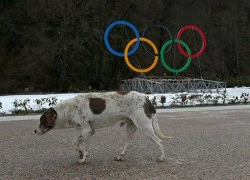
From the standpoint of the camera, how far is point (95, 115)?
687cm

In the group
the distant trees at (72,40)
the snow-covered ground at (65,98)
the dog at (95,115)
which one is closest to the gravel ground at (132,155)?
the dog at (95,115)

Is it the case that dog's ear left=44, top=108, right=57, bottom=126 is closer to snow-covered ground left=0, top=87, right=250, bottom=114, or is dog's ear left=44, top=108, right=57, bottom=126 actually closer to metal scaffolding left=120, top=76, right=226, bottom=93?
snow-covered ground left=0, top=87, right=250, bottom=114

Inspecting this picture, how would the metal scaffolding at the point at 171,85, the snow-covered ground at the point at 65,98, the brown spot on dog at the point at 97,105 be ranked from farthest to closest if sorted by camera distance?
the metal scaffolding at the point at 171,85 → the snow-covered ground at the point at 65,98 → the brown spot on dog at the point at 97,105

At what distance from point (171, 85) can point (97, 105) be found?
19681 millimetres

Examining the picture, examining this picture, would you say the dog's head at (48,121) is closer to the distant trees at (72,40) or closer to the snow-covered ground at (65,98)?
the snow-covered ground at (65,98)

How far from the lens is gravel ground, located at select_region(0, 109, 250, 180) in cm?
629

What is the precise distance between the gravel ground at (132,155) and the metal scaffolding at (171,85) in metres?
13.5

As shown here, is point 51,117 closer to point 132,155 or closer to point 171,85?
point 132,155

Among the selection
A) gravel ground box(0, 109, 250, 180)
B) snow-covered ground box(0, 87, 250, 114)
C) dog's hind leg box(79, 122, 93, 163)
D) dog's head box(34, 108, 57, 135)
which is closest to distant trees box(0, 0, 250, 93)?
snow-covered ground box(0, 87, 250, 114)

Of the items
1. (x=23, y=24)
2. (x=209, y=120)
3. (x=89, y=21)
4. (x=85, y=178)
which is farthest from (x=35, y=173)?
(x=23, y=24)

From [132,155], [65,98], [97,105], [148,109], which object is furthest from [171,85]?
[97,105]

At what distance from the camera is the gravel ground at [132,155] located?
629cm

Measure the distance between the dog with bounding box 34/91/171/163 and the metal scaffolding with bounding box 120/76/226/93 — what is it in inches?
715

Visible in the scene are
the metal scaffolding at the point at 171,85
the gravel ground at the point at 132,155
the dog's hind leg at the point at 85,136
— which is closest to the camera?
the gravel ground at the point at 132,155
